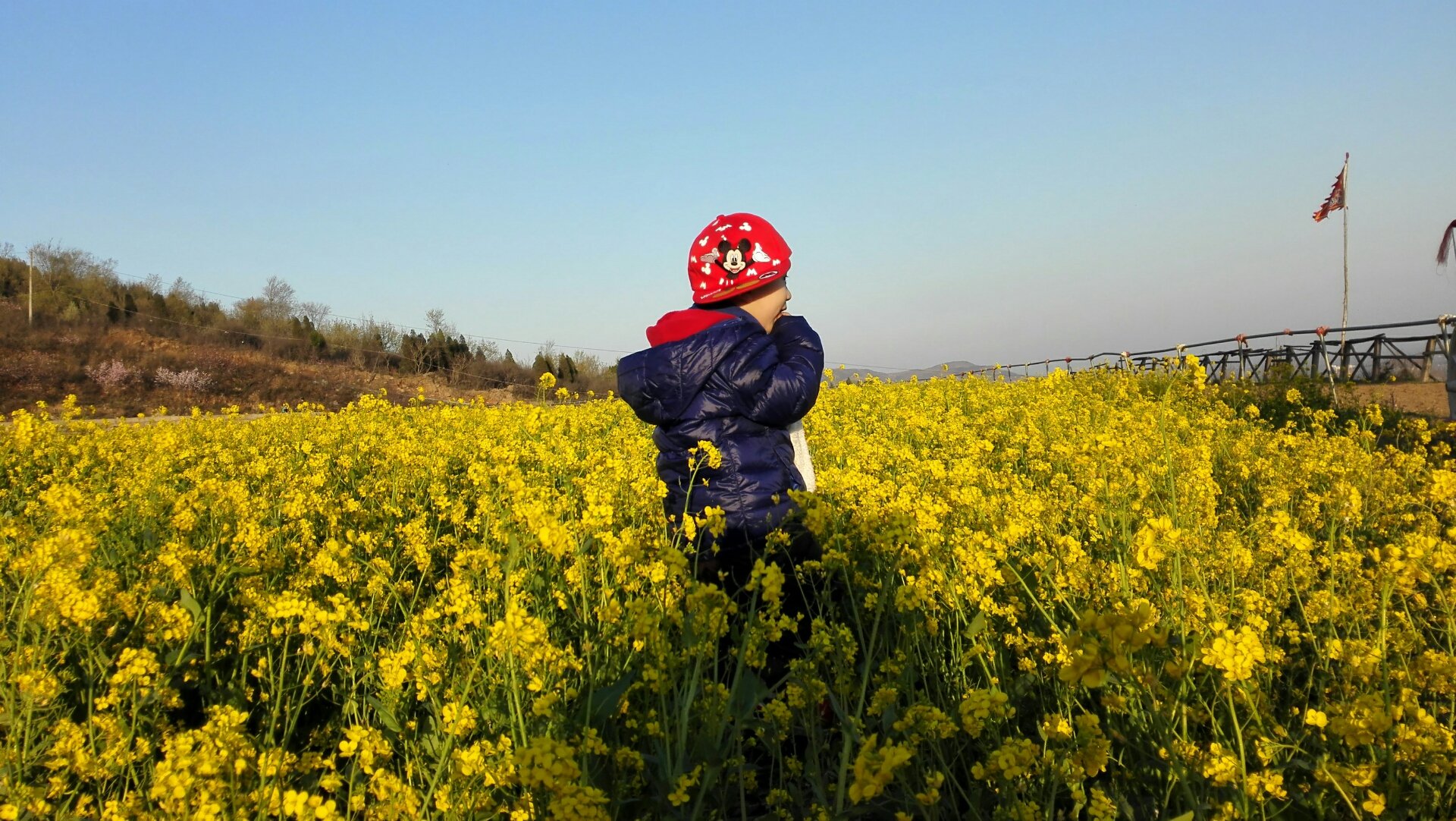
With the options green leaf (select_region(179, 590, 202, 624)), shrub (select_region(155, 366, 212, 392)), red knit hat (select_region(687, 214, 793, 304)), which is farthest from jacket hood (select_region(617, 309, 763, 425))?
shrub (select_region(155, 366, 212, 392))

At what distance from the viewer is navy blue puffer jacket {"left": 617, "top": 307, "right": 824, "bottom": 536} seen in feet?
8.54

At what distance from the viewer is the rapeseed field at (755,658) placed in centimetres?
145

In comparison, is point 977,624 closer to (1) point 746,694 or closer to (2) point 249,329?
(1) point 746,694

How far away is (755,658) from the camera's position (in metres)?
1.76

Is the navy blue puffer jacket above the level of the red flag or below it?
below

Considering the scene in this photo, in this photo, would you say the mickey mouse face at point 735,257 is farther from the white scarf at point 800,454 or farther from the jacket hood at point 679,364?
the white scarf at point 800,454

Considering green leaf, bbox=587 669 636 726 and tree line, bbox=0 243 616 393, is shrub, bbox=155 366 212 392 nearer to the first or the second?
tree line, bbox=0 243 616 393

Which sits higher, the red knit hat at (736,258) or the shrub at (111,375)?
the shrub at (111,375)

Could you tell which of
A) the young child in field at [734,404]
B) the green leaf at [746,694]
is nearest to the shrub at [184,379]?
the young child in field at [734,404]

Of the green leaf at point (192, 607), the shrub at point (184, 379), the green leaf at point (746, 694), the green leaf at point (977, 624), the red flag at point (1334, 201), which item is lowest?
the green leaf at point (746, 694)

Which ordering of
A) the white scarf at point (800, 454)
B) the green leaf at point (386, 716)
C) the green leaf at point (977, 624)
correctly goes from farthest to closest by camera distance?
the white scarf at point (800, 454) → the green leaf at point (977, 624) → the green leaf at point (386, 716)

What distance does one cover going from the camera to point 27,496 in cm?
489

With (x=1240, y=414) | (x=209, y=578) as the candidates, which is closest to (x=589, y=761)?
(x=209, y=578)

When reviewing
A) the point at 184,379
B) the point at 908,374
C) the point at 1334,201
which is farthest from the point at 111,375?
the point at 1334,201
